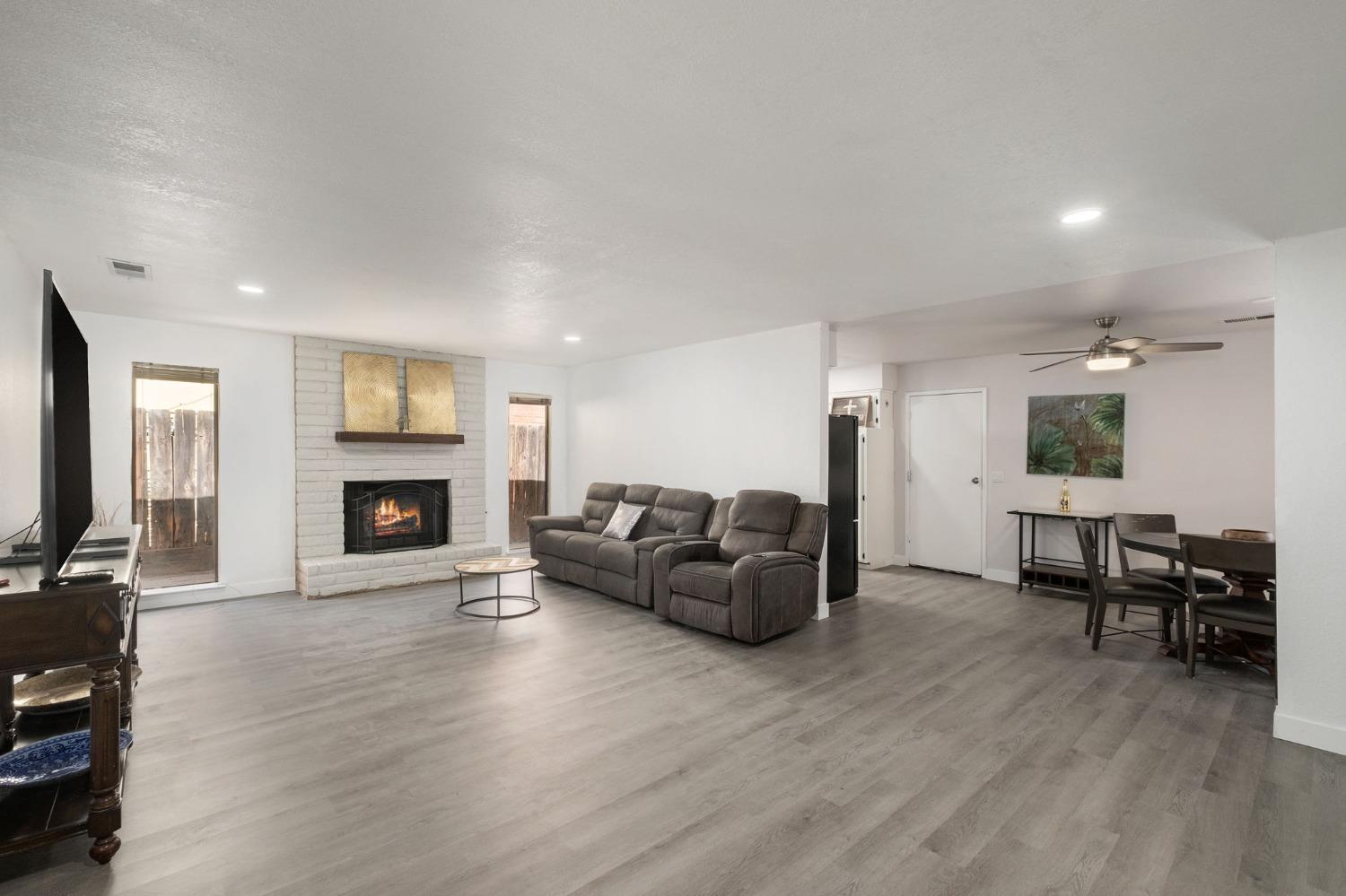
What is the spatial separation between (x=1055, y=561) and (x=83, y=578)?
7.50 metres

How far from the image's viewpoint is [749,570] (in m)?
4.36

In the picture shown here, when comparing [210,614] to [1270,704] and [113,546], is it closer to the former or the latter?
[113,546]

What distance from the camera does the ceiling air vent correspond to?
3.71 m

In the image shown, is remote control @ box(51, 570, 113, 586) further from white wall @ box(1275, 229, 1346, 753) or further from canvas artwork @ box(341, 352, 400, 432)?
white wall @ box(1275, 229, 1346, 753)

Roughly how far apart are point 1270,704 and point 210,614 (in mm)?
7424

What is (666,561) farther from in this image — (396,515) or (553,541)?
(396,515)

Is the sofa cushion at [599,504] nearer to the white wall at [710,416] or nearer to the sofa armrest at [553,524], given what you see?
the sofa armrest at [553,524]

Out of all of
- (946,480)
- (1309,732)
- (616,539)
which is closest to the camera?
(1309,732)

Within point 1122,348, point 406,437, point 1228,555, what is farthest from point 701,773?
point 406,437

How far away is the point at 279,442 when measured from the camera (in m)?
6.07

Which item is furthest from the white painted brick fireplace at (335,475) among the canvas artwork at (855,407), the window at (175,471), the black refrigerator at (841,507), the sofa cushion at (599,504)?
the canvas artwork at (855,407)

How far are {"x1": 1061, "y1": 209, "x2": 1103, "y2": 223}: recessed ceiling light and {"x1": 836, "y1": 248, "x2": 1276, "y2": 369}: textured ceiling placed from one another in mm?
1166

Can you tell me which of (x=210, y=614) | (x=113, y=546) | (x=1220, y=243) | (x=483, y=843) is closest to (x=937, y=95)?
(x=1220, y=243)

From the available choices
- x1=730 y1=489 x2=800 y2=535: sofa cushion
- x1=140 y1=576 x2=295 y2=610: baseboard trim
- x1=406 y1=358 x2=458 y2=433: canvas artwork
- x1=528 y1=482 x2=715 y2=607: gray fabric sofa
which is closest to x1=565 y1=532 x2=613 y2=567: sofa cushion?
x1=528 y1=482 x2=715 y2=607: gray fabric sofa
